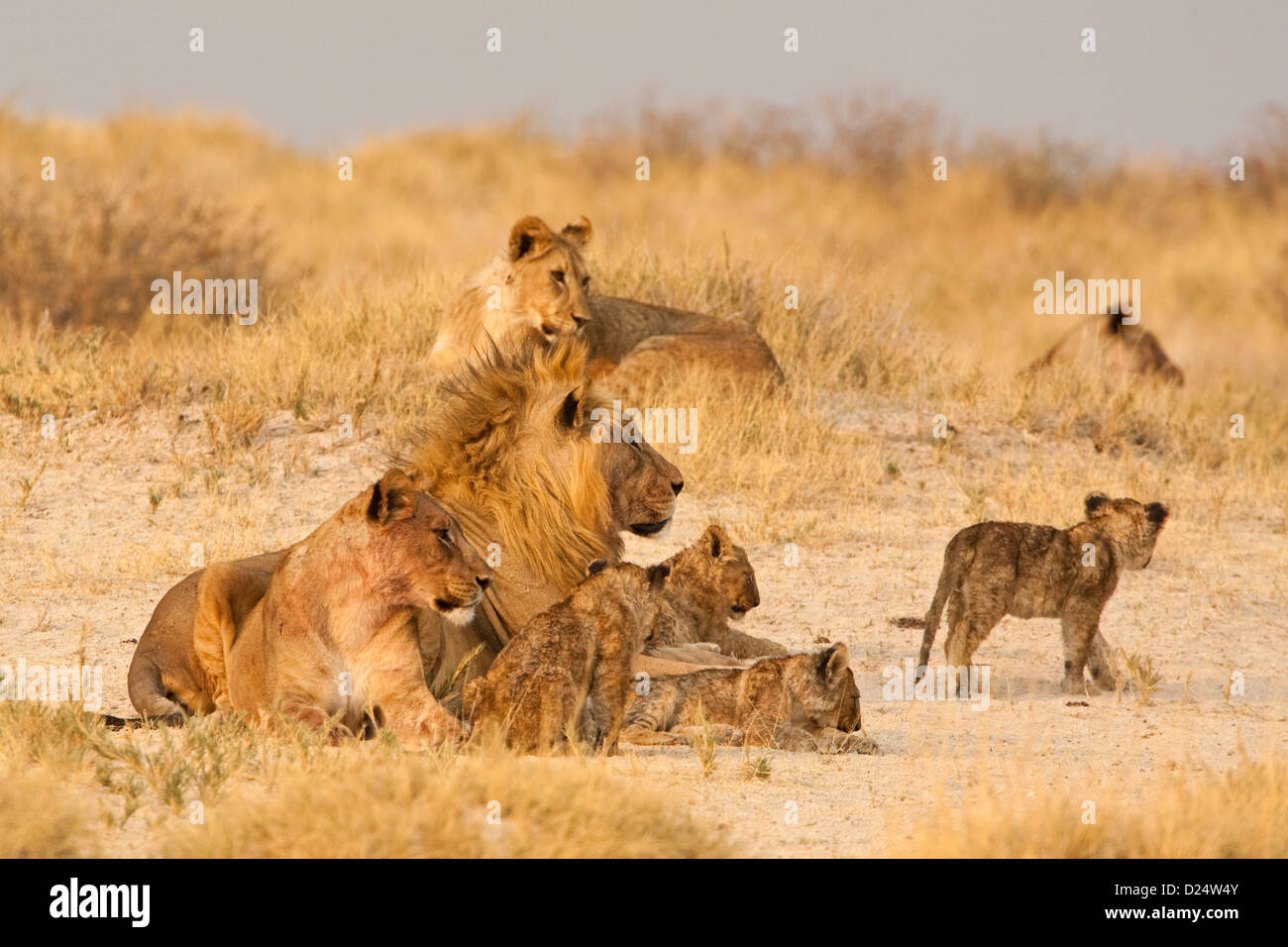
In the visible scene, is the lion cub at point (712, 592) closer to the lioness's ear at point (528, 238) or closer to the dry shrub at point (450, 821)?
the dry shrub at point (450, 821)

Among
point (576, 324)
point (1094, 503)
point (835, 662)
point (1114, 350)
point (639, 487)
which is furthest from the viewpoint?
point (1114, 350)

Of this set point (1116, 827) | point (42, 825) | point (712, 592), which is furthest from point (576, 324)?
point (42, 825)

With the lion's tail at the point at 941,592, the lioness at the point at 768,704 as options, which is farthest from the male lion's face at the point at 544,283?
the lioness at the point at 768,704

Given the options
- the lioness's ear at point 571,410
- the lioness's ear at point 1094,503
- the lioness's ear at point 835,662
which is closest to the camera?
the lioness's ear at point 835,662

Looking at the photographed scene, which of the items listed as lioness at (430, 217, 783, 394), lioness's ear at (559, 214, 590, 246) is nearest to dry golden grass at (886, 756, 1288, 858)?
lioness at (430, 217, 783, 394)

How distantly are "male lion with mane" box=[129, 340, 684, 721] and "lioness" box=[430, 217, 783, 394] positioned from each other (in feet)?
15.0

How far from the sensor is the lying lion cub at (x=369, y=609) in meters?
6.42

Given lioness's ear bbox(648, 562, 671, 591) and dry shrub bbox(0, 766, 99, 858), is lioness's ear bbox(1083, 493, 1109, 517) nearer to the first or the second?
lioness's ear bbox(648, 562, 671, 591)

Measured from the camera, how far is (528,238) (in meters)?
12.9

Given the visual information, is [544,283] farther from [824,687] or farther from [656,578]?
[656,578]

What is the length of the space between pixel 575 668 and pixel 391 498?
34.9 inches

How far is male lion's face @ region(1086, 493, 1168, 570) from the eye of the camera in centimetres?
889

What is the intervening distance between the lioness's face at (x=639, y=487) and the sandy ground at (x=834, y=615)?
4.08 feet
